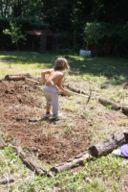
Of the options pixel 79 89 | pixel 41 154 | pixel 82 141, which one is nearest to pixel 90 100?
pixel 79 89

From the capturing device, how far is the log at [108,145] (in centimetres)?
628

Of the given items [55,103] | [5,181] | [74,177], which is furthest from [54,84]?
[5,181]

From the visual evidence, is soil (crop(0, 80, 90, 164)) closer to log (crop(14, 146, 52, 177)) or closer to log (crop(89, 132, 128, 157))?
log (crop(14, 146, 52, 177))

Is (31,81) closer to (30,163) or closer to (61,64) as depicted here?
(61,64)

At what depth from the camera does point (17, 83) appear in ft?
37.6

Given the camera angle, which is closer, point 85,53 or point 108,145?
point 108,145

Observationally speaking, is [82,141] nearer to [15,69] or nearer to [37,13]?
[15,69]

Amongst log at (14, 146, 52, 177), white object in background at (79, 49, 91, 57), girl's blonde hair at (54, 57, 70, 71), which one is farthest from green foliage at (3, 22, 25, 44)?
log at (14, 146, 52, 177)

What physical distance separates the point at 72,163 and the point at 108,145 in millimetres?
663

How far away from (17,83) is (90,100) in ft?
7.03

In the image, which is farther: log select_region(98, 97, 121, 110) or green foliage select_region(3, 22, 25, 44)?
green foliage select_region(3, 22, 25, 44)

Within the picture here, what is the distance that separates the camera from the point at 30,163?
602 cm

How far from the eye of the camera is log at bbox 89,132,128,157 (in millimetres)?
6277

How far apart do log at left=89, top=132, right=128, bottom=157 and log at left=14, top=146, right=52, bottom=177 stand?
31.8 inches
